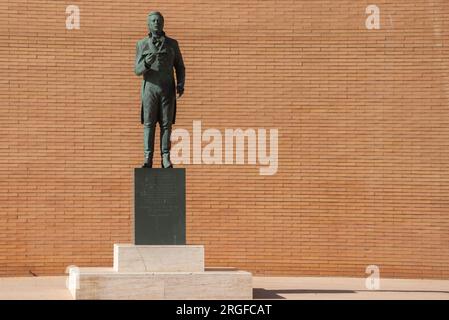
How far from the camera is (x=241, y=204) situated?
16078 millimetres

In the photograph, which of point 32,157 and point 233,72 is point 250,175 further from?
point 32,157

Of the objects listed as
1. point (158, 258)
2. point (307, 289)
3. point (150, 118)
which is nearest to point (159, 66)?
point (150, 118)

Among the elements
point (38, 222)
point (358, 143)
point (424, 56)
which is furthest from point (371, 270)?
point (38, 222)

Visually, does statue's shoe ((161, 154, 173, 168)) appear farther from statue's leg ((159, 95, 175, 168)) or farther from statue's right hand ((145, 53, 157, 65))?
statue's right hand ((145, 53, 157, 65))

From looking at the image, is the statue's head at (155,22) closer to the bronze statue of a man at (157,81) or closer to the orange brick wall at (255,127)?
the bronze statue of a man at (157,81)

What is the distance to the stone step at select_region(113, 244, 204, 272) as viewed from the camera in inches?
493

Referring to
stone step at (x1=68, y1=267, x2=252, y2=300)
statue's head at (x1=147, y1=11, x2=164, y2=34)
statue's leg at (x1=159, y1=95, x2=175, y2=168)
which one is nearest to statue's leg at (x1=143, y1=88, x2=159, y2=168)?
statue's leg at (x1=159, y1=95, x2=175, y2=168)

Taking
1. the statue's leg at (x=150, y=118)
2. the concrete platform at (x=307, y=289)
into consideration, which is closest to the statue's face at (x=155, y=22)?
the statue's leg at (x=150, y=118)

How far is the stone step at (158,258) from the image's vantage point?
12531 millimetres

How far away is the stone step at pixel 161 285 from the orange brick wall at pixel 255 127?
11.7 feet

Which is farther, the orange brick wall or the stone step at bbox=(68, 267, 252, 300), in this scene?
the orange brick wall

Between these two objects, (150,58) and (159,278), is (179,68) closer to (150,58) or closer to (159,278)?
(150,58)

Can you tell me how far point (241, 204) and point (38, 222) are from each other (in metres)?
3.41

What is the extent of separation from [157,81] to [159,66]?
0.71 feet
